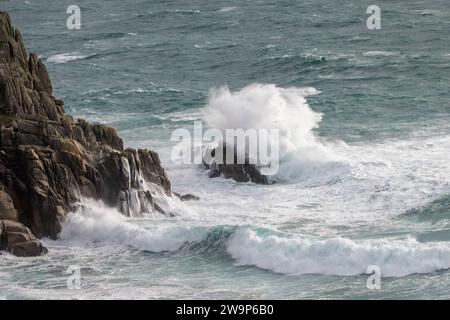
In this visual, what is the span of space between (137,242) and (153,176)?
4172 millimetres

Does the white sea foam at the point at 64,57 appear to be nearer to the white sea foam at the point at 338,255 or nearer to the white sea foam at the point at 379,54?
the white sea foam at the point at 379,54

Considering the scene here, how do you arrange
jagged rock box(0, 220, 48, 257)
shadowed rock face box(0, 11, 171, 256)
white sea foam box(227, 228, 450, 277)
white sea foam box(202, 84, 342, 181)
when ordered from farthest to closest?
white sea foam box(202, 84, 342, 181), shadowed rock face box(0, 11, 171, 256), jagged rock box(0, 220, 48, 257), white sea foam box(227, 228, 450, 277)

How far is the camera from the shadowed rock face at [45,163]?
1462 inches

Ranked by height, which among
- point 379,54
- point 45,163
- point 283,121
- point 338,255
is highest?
point 379,54

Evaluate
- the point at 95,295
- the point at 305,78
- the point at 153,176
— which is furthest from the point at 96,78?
the point at 95,295

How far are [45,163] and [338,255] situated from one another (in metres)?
10.2

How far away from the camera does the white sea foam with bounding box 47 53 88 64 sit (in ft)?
231

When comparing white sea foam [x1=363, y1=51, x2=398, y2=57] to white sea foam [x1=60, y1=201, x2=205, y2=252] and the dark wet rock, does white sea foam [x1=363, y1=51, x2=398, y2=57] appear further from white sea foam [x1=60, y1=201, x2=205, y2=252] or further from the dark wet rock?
white sea foam [x1=60, y1=201, x2=205, y2=252]

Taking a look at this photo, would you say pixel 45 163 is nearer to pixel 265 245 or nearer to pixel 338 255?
pixel 265 245

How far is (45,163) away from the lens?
37469 mm
